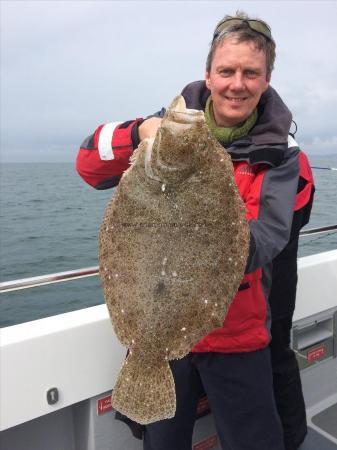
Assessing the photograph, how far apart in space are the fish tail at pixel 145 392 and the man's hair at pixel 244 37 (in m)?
1.50

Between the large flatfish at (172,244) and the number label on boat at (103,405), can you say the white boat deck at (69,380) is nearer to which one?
the number label on boat at (103,405)

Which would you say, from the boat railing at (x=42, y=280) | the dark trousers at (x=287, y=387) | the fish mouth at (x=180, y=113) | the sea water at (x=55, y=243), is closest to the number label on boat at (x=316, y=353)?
the dark trousers at (x=287, y=387)

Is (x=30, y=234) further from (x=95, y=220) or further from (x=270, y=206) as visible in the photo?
(x=270, y=206)

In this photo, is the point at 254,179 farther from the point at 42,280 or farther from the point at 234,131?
the point at 42,280

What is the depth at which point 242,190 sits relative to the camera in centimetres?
220

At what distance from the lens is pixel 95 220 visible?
61.2 ft

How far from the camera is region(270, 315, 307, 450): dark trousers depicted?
109 inches

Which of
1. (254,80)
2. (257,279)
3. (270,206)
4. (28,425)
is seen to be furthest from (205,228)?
(28,425)

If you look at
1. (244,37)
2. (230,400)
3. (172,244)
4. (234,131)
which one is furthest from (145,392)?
(244,37)

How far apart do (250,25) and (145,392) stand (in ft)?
5.56

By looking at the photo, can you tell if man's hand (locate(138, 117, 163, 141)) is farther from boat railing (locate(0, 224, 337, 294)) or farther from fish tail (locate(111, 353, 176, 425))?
boat railing (locate(0, 224, 337, 294))

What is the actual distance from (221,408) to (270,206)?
1.10m

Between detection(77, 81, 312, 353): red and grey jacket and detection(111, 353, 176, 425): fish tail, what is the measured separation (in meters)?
0.53

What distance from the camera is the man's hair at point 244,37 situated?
2.14 m
